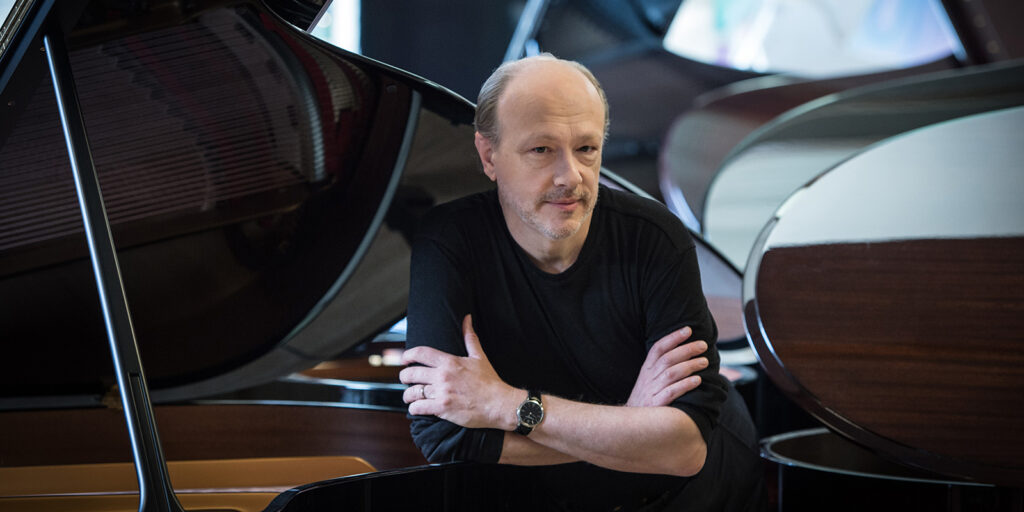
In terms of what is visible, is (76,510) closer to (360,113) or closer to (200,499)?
(200,499)

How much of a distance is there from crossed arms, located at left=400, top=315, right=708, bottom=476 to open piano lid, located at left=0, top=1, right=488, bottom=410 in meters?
0.47

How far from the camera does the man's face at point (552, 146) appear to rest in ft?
4.69

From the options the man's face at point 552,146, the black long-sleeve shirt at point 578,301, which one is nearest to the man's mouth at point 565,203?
the man's face at point 552,146

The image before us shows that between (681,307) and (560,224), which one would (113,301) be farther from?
(681,307)

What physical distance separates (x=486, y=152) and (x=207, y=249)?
2.79 ft

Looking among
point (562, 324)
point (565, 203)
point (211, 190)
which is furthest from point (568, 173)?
point (211, 190)

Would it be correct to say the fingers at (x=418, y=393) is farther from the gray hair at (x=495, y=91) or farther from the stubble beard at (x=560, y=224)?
the gray hair at (x=495, y=91)

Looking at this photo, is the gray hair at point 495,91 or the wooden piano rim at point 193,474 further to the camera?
the wooden piano rim at point 193,474

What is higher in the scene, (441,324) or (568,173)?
(568,173)

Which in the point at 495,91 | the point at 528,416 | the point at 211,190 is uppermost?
the point at 495,91

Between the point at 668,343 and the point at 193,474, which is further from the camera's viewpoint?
the point at 193,474

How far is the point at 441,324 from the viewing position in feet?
4.79

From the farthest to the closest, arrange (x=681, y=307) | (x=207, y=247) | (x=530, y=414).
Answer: (x=207, y=247), (x=681, y=307), (x=530, y=414)

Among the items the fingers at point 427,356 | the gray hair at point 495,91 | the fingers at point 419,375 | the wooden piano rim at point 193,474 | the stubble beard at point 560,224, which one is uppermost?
the gray hair at point 495,91
